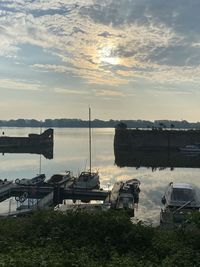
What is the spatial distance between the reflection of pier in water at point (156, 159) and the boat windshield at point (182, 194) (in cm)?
5063

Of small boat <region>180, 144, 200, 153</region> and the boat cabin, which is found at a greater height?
the boat cabin

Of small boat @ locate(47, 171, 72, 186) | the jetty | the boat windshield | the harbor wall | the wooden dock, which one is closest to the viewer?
the boat windshield

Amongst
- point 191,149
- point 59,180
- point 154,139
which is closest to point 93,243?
point 59,180

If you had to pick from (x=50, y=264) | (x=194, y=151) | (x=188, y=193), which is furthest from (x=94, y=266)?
(x=194, y=151)

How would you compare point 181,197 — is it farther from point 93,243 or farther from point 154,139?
point 154,139

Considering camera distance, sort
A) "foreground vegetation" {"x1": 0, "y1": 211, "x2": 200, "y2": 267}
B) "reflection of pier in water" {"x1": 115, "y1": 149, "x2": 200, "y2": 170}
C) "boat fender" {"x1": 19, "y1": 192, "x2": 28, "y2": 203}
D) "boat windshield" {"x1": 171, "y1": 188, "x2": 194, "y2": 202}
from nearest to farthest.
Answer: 1. "foreground vegetation" {"x1": 0, "y1": 211, "x2": 200, "y2": 267}
2. "boat windshield" {"x1": 171, "y1": 188, "x2": 194, "y2": 202}
3. "boat fender" {"x1": 19, "y1": 192, "x2": 28, "y2": 203}
4. "reflection of pier in water" {"x1": 115, "y1": 149, "x2": 200, "y2": 170}

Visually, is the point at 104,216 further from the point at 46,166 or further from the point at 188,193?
the point at 46,166

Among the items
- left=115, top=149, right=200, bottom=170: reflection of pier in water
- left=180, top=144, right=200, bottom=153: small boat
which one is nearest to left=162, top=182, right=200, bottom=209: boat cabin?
left=115, top=149, right=200, bottom=170: reflection of pier in water

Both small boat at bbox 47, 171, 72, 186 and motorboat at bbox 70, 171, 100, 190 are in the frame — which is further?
small boat at bbox 47, 171, 72, 186

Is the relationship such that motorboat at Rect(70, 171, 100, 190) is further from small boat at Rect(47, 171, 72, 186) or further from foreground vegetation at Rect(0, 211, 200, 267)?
foreground vegetation at Rect(0, 211, 200, 267)

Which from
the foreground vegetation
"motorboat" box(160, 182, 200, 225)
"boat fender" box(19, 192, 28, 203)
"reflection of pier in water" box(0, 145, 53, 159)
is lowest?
"reflection of pier in water" box(0, 145, 53, 159)

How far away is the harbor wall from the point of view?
120438 millimetres

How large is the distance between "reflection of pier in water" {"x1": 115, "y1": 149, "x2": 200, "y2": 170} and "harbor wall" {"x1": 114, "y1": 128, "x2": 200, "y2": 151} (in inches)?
67.8

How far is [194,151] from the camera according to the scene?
4547 inches
